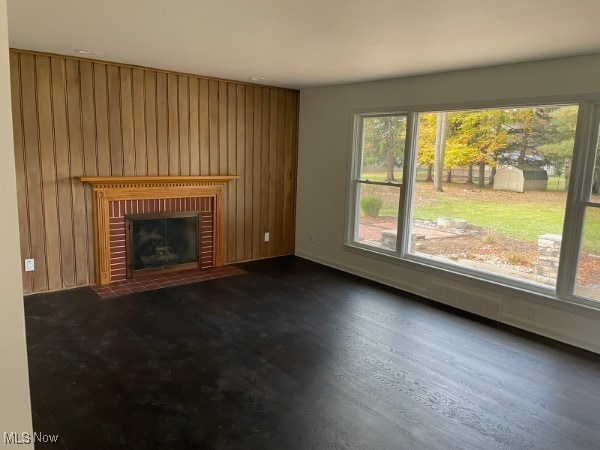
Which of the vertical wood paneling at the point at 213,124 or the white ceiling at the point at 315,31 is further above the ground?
the white ceiling at the point at 315,31

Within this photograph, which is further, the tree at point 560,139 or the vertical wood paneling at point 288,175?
the vertical wood paneling at point 288,175

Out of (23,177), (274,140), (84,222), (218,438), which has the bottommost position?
(218,438)

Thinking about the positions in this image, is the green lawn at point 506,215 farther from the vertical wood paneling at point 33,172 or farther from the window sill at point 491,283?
the vertical wood paneling at point 33,172

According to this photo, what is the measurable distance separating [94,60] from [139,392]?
342 centimetres

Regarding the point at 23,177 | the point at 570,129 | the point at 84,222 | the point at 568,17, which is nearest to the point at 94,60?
the point at 23,177

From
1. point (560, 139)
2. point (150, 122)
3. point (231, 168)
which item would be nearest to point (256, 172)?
point (231, 168)

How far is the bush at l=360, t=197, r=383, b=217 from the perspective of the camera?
539cm

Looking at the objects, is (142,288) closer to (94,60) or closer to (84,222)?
(84,222)

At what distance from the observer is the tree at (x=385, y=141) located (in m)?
5.07

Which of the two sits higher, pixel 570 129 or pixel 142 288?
pixel 570 129

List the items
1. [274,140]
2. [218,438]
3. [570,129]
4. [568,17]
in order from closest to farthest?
[218,438]
[568,17]
[570,129]
[274,140]

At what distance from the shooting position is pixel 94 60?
4438 mm

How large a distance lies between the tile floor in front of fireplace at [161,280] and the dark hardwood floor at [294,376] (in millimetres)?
180

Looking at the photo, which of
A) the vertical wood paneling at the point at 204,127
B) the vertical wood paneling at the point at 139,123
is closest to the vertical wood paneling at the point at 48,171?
the vertical wood paneling at the point at 139,123
